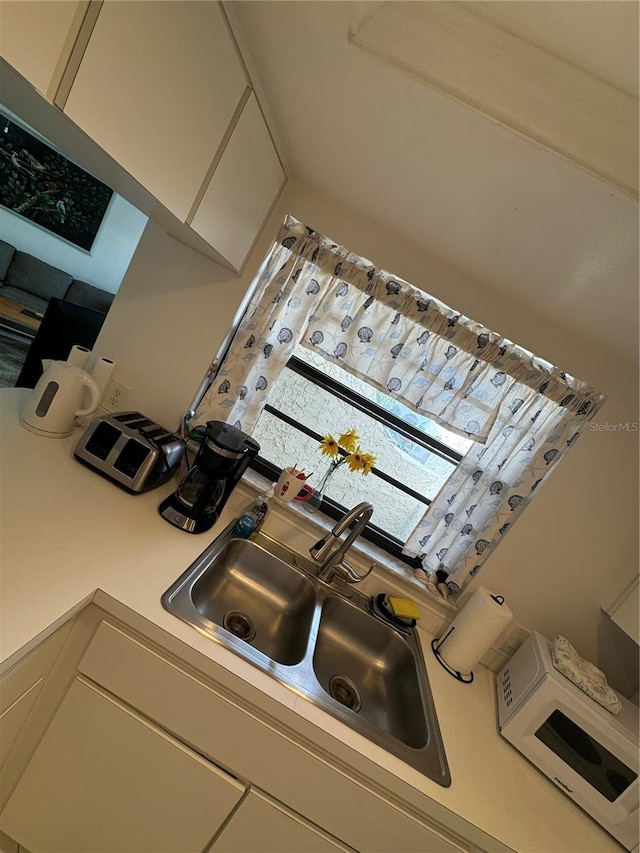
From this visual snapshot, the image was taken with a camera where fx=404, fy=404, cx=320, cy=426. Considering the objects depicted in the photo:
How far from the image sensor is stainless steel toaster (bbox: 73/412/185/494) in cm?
139

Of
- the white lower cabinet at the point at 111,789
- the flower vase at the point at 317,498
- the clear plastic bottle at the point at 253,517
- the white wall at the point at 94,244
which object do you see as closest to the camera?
the white lower cabinet at the point at 111,789

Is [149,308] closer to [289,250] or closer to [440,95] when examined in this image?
[289,250]

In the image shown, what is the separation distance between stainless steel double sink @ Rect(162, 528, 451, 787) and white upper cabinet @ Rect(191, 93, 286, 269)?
99 cm

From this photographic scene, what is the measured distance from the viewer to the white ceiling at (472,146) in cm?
63

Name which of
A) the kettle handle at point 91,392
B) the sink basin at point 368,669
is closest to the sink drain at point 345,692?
the sink basin at point 368,669

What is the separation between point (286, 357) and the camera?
1657 mm

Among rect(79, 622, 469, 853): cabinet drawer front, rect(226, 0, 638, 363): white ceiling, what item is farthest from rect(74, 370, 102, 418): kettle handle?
rect(226, 0, 638, 363): white ceiling

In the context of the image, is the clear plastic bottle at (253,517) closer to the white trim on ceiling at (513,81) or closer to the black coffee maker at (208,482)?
the black coffee maker at (208,482)

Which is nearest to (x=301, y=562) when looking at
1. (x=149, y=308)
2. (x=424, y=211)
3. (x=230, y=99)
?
(x=149, y=308)

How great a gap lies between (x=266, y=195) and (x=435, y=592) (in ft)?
5.22

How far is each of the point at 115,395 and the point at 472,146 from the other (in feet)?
4.96

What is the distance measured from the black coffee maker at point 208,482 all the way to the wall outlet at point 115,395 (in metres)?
0.48

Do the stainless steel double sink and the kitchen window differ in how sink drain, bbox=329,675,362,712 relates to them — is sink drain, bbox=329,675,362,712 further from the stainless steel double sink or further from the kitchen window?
the kitchen window

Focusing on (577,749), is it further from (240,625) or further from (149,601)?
(149,601)
